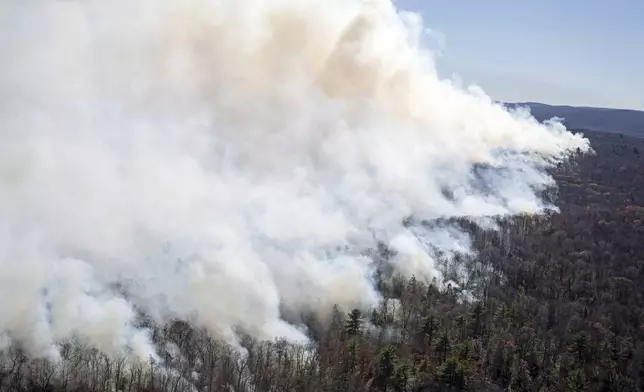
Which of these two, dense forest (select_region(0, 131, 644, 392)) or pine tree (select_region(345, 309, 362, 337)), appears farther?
pine tree (select_region(345, 309, 362, 337))

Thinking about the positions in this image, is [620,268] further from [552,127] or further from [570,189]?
[552,127]

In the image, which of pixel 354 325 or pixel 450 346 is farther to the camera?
pixel 354 325

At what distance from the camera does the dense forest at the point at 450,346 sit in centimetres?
5106

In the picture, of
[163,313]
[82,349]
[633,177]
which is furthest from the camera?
[633,177]

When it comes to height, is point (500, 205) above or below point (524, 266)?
above

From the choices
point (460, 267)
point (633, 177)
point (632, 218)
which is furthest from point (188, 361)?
point (633, 177)

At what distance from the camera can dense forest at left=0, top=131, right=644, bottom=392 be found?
168ft

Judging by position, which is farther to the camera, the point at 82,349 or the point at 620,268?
the point at 620,268

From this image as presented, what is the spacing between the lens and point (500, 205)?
389 feet

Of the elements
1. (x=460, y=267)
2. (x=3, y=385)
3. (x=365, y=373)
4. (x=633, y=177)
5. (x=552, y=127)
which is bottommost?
(x=3, y=385)

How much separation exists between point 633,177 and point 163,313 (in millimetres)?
131587

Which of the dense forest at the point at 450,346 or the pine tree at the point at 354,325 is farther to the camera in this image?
the pine tree at the point at 354,325

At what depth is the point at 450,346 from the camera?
59344 millimetres

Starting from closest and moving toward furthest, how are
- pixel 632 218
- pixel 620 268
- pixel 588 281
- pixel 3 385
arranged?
1. pixel 3 385
2. pixel 588 281
3. pixel 620 268
4. pixel 632 218
